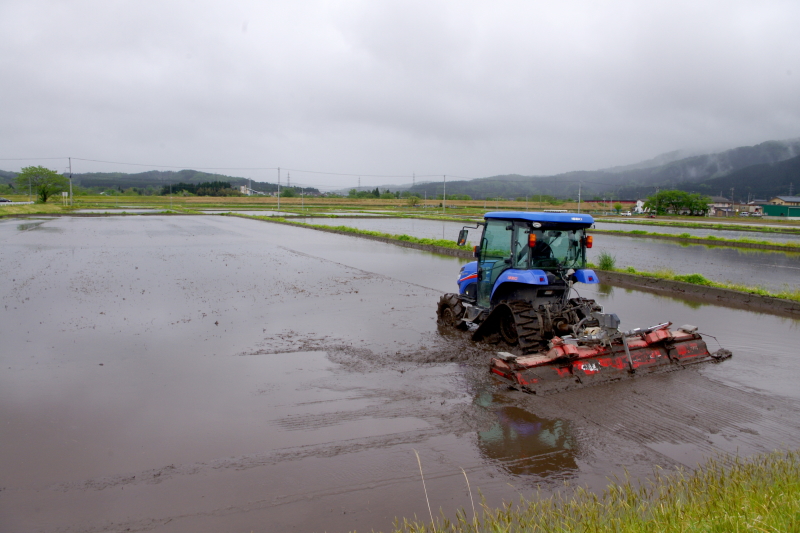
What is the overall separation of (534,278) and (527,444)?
2.99 meters

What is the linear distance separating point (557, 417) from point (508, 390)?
93 centimetres

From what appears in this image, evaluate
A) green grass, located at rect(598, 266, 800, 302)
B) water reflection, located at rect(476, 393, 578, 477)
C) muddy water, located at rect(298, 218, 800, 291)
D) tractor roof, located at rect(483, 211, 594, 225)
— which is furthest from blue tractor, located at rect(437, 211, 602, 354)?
muddy water, located at rect(298, 218, 800, 291)

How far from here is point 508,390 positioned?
22.7ft

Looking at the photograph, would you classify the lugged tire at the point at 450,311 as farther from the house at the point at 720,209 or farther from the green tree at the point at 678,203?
the house at the point at 720,209

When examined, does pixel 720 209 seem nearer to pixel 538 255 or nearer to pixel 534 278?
pixel 538 255

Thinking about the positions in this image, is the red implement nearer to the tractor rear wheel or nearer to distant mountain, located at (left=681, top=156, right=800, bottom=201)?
the tractor rear wheel

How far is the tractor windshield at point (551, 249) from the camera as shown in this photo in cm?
828

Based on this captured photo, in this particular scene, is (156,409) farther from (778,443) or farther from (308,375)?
(778,443)

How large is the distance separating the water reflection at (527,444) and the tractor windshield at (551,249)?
271 centimetres

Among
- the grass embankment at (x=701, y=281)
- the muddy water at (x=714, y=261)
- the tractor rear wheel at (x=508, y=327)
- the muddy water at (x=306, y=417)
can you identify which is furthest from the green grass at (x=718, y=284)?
the tractor rear wheel at (x=508, y=327)

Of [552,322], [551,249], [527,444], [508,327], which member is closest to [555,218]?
[551,249]

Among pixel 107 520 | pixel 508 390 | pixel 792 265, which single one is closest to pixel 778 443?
pixel 508 390

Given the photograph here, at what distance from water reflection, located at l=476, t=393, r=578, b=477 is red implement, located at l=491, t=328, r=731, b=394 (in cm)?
56

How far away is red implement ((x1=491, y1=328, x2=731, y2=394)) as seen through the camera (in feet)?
21.9
